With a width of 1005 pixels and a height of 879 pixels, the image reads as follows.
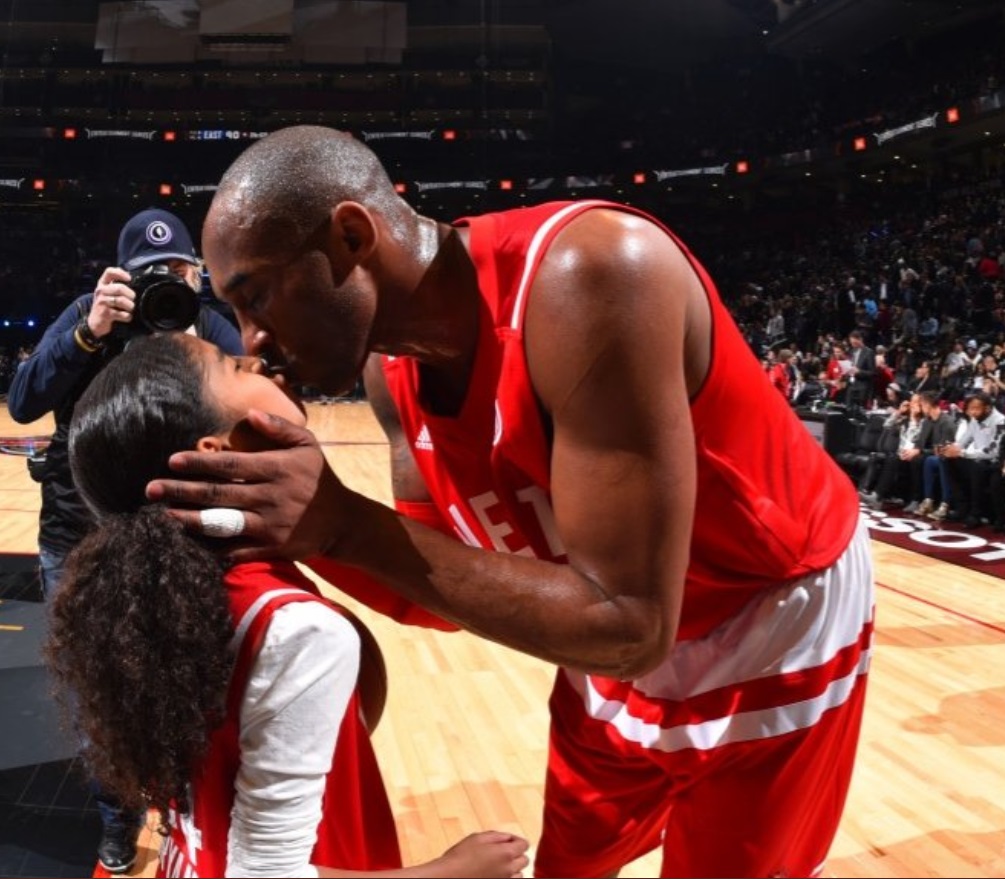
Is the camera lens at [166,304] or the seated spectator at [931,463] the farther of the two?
the seated spectator at [931,463]

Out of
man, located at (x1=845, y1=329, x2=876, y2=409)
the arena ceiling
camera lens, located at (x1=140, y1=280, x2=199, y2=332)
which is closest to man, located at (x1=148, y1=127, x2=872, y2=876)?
camera lens, located at (x1=140, y1=280, x2=199, y2=332)

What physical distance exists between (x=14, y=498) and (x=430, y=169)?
20.3 m

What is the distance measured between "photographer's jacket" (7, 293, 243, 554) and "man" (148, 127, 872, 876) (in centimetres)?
112

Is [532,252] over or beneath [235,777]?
over

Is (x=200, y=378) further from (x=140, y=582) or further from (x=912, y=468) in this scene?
(x=912, y=468)

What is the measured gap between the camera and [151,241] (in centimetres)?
242

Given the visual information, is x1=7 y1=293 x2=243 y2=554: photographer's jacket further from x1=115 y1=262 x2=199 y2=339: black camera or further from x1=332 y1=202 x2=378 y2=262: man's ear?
x1=332 y1=202 x2=378 y2=262: man's ear

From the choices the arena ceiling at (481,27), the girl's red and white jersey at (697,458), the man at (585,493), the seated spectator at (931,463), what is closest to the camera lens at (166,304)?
the man at (585,493)

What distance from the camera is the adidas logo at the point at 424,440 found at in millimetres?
1337

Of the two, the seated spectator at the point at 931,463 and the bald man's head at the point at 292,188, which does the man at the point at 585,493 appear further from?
the seated spectator at the point at 931,463

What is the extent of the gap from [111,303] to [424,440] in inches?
47.1

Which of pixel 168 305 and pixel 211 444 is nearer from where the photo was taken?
pixel 211 444

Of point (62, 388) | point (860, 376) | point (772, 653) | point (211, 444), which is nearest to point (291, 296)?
point (211, 444)

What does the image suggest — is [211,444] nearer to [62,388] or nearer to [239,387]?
[239,387]
